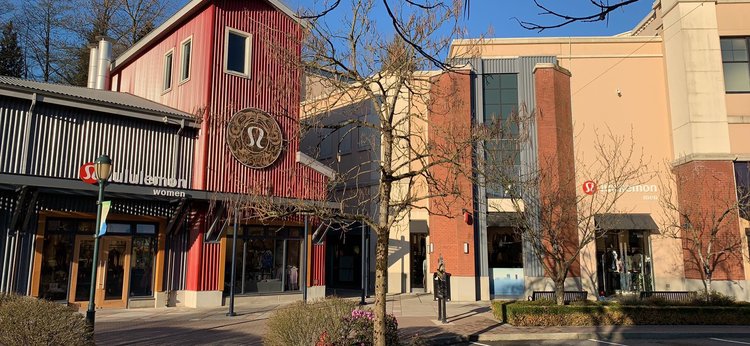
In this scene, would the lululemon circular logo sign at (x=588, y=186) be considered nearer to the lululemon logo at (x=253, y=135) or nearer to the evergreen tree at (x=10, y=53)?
the lululemon logo at (x=253, y=135)

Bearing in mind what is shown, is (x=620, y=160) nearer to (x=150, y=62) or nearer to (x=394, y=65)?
(x=394, y=65)

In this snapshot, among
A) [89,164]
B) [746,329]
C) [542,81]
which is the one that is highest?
[542,81]

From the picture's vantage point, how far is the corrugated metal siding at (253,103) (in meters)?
18.2

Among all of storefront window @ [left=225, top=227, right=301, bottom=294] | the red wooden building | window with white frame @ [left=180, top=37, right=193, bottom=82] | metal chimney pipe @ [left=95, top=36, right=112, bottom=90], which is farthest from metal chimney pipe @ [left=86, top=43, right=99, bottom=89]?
storefront window @ [left=225, top=227, right=301, bottom=294]

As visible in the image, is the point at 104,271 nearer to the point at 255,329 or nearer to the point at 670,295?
the point at 255,329

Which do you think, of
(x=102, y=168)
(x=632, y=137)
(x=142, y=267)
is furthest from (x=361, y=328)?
(x=632, y=137)

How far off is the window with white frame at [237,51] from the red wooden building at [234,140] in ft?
0.12

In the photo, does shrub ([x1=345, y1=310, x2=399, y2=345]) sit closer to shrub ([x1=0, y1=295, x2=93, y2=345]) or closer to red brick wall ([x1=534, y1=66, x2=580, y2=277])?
shrub ([x1=0, y1=295, x2=93, y2=345])

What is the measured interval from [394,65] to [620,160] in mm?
17596

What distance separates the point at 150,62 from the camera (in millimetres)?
22438

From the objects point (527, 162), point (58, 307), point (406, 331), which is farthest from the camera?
point (527, 162)

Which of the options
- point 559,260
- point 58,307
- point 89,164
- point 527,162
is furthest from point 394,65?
point 527,162

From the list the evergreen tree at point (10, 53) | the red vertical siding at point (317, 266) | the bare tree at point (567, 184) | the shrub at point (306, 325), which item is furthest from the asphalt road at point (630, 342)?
the evergreen tree at point (10, 53)

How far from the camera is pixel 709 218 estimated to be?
20219 mm
